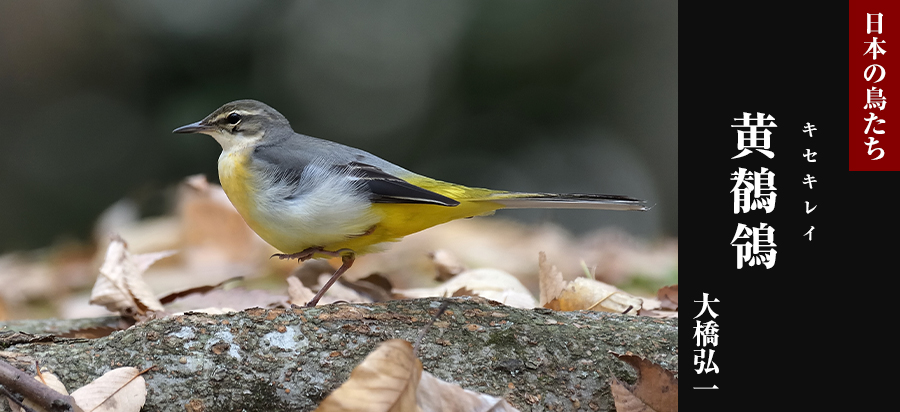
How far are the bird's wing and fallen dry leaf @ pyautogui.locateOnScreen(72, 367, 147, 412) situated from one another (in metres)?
1.20

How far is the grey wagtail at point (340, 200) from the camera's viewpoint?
2.89 m

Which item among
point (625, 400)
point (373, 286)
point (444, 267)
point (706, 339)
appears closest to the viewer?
point (625, 400)

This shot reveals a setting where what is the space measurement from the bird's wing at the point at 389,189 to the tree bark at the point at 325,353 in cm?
47

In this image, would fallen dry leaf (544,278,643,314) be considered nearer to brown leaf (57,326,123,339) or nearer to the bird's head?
the bird's head

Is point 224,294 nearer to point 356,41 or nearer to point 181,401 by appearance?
point 181,401

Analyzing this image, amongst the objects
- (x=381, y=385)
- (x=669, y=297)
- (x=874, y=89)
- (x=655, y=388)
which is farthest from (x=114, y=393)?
(x=874, y=89)

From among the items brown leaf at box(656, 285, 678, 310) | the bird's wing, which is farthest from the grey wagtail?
brown leaf at box(656, 285, 678, 310)

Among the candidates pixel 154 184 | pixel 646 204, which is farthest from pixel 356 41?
pixel 646 204

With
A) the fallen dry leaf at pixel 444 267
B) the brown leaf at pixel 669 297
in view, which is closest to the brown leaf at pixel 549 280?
the brown leaf at pixel 669 297

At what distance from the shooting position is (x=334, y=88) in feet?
27.5

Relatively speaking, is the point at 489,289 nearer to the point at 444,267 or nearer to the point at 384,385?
the point at 444,267

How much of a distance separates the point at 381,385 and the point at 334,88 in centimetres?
711

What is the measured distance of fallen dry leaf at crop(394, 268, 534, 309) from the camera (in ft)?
11.4

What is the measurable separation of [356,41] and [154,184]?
3.11m
